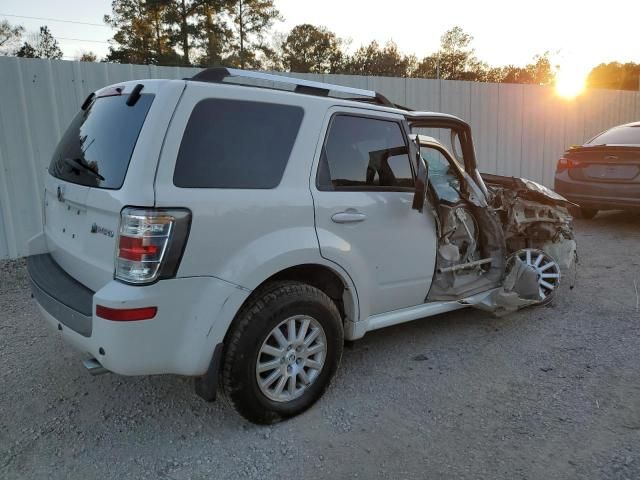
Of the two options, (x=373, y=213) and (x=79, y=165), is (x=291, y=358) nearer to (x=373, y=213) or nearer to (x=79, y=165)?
(x=373, y=213)

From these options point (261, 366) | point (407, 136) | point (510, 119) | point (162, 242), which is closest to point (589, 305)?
point (407, 136)

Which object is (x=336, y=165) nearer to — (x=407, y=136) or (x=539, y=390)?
(x=407, y=136)

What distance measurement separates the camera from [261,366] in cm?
271

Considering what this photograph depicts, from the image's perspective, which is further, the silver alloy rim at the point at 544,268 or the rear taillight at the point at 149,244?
the silver alloy rim at the point at 544,268

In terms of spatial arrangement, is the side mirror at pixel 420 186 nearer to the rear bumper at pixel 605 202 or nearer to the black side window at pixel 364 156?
the black side window at pixel 364 156

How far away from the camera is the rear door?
237cm

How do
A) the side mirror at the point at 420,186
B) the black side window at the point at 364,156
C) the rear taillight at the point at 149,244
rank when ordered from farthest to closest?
the side mirror at the point at 420,186 < the black side window at the point at 364,156 < the rear taillight at the point at 149,244

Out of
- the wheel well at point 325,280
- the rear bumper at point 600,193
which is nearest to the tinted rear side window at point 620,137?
the rear bumper at point 600,193

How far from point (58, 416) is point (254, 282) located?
1481 millimetres

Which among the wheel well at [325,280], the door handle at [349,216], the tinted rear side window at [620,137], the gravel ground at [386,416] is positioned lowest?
the gravel ground at [386,416]

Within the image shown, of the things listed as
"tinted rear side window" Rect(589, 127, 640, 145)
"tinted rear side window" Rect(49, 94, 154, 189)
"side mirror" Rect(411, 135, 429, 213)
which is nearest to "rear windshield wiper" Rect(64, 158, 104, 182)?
"tinted rear side window" Rect(49, 94, 154, 189)

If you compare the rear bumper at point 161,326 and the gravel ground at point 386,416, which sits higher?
the rear bumper at point 161,326

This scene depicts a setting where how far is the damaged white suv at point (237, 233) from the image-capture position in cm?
235

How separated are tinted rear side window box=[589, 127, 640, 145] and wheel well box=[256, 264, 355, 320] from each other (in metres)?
6.23
